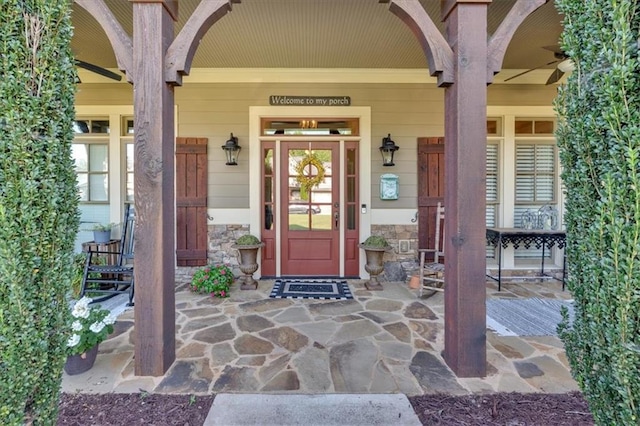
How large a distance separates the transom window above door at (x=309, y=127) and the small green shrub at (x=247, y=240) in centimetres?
152

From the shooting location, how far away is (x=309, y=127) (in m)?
4.48

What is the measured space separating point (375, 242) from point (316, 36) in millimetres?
2654

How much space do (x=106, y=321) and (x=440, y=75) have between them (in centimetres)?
302

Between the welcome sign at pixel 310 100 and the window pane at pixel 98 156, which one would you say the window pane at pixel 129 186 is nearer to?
the window pane at pixel 98 156

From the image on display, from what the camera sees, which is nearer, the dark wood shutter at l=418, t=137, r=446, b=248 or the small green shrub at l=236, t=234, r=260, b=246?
the small green shrub at l=236, t=234, r=260, b=246

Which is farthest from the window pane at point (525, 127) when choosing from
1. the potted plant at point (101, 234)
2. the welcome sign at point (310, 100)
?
the potted plant at point (101, 234)

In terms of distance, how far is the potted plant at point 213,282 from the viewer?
3.68m

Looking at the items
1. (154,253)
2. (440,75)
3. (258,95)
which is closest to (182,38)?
(154,253)

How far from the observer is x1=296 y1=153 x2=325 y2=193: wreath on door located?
448 cm

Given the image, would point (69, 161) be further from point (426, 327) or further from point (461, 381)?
point (426, 327)

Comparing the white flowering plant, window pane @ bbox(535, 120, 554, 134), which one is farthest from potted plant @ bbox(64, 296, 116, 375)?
window pane @ bbox(535, 120, 554, 134)

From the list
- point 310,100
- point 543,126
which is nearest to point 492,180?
point 543,126

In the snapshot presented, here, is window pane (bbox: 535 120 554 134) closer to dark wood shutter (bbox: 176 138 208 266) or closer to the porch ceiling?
the porch ceiling

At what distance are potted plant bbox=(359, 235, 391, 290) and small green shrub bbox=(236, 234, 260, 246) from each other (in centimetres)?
145
